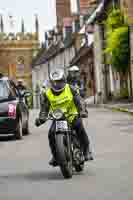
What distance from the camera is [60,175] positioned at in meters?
12.3

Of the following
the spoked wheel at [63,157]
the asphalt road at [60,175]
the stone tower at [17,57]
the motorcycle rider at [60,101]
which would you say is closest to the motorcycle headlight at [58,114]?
the motorcycle rider at [60,101]

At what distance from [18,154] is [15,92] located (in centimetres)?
575

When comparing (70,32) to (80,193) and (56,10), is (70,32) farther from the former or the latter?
(80,193)

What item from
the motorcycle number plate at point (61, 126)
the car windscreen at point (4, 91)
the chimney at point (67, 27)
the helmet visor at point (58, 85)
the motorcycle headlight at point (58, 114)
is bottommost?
the chimney at point (67, 27)

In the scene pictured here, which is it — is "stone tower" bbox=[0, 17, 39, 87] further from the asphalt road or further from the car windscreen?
the asphalt road

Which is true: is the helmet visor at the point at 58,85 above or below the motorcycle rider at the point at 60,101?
above

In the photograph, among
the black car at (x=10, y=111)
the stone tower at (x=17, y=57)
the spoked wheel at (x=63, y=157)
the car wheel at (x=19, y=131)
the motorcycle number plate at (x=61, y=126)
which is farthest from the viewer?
the stone tower at (x=17, y=57)

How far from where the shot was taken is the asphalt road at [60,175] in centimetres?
998

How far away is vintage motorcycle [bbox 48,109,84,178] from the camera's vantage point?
1158 cm

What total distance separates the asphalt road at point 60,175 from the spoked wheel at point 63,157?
0.48 feet

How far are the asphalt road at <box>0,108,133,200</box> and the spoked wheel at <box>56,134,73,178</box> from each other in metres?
0.15

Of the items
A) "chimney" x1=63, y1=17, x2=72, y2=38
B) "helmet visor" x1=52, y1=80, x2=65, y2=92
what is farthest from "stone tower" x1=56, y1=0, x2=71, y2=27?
"helmet visor" x1=52, y1=80, x2=65, y2=92

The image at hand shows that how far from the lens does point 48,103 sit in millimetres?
12055

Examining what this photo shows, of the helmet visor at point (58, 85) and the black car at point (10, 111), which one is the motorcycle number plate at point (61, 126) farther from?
the black car at point (10, 111)
